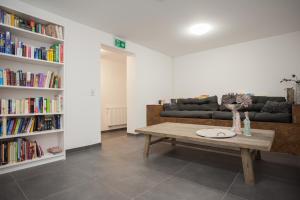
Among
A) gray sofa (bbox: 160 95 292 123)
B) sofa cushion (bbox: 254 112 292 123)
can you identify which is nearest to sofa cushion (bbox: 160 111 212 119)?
gray sofa (bbox: 160 95 292 123)

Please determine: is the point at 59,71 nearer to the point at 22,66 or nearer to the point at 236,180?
the point at 22,66

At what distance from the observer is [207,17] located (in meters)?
2.62

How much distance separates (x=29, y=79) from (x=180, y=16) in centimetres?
244

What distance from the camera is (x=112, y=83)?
493cm

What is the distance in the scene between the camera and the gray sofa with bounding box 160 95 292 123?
8.73 feet

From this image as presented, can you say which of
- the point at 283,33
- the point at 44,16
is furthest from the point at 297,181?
the point at 44,16

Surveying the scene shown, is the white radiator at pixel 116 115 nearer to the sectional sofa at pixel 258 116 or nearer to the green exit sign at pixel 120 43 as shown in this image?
the sectional sofa at pixel 258 116

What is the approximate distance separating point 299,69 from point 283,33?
82 cm

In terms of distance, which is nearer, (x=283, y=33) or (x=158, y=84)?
(x=283, y=33)

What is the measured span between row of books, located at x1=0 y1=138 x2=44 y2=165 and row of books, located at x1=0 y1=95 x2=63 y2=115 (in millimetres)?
384

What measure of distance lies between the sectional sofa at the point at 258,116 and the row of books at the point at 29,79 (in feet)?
7.63

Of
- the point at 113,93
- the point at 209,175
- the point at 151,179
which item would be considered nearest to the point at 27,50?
the point at 151,179

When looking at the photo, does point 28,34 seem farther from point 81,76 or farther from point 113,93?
point 113,93

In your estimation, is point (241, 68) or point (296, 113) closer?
point (296, 113)
